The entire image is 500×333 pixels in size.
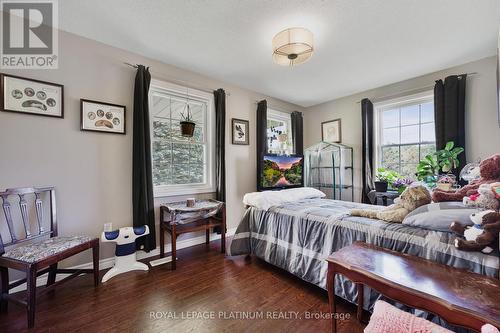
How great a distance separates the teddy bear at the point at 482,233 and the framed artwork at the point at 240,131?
2849 millimetres

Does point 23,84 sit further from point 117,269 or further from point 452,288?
point 452,288

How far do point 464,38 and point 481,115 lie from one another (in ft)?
3.46

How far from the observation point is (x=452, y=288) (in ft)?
3.15

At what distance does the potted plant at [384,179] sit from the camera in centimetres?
322

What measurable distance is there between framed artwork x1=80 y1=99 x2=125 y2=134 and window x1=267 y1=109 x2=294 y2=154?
Answer: 245cm

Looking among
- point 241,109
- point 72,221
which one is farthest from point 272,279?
point 241,109

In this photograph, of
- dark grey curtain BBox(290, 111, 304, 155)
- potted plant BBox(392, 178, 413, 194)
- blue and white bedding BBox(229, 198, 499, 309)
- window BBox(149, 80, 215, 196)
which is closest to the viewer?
blue and white bedding BBox(229, 198, 499, 309)

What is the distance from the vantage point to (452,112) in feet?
8.88

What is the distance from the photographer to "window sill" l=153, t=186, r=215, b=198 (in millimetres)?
2740

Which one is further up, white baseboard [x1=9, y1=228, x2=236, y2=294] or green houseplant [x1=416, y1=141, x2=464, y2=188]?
green houseplant [x1=416, y1=141, x2=464, y2=188]

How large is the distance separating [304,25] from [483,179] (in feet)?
6.14

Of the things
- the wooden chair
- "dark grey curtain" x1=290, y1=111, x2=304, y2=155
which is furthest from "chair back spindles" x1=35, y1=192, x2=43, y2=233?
"dark grey curtain" x1=290, y1=111, x2=304, y2=155

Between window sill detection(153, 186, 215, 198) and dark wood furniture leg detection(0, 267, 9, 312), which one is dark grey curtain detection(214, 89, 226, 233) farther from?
dark wood furniture leg detection(0, 267, 9, 312)

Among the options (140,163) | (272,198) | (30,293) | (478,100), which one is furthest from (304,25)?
(30,293)
